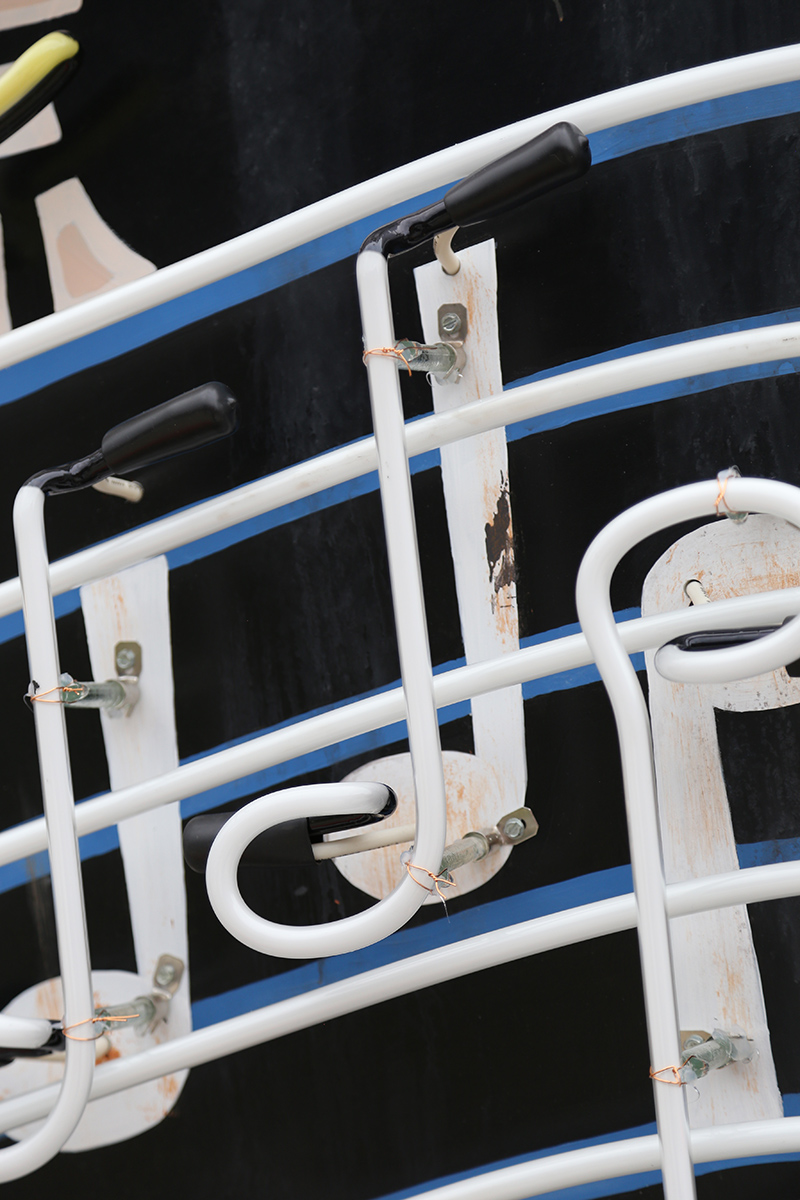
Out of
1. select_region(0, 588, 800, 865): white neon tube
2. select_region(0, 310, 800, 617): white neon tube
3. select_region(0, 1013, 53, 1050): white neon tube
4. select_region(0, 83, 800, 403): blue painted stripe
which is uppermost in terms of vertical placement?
select_region(0, 83, 800, 403): blue painted stripe

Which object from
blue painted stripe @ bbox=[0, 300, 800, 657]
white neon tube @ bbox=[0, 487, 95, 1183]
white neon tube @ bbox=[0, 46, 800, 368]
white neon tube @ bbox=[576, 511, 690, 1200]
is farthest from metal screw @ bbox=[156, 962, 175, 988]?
white neon tube @ bbox=[0, 46, 800, 368]

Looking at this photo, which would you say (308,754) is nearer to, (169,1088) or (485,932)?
(485,932)

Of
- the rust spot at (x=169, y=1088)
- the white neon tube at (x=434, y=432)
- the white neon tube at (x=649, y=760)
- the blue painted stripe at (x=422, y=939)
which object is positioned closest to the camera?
the white neon tube at (x=649, y=760)

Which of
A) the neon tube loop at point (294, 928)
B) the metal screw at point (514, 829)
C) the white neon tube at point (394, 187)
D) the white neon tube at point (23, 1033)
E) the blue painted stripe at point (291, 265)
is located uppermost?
the blue painted stripe at point (291, 265)

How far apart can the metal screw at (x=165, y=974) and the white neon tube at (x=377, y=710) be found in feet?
0.56

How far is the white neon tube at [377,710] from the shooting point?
762mm

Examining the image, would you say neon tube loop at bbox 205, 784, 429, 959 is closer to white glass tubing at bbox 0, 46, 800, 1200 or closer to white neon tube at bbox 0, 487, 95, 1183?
white glass tubing at bbox 0, 46, 800, 1200

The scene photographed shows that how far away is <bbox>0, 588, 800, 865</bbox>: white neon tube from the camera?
2.50 feet

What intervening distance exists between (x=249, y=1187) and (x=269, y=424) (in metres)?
0.73

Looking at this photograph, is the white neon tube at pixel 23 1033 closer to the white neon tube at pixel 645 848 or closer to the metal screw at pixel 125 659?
the metal screw at pixel 125 659

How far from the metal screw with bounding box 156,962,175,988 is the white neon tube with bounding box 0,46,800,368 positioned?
0.60 metres

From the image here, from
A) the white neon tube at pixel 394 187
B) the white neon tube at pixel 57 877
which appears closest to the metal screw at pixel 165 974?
the white neon tube at pixel 57 877

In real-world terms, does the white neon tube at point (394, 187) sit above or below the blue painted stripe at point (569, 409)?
above

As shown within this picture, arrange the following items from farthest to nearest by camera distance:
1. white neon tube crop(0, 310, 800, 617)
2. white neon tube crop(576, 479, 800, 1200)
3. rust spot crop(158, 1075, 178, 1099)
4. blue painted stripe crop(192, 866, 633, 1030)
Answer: rust spot crop(158, 1075, 178, 1099) < blue painted stripe crop(192, 866, 633, 1030) < white neon tube crop(0, 310, 800, 617) < white neon tube crop(576, 479, 800, 1200)
